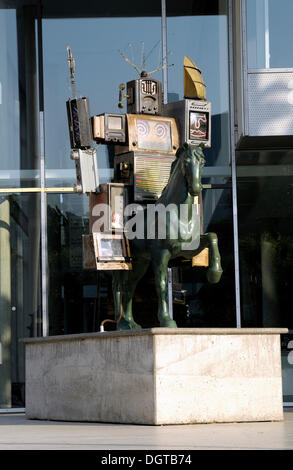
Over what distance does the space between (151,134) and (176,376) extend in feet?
9.50

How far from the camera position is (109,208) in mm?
10531

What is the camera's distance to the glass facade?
13680 millimetres

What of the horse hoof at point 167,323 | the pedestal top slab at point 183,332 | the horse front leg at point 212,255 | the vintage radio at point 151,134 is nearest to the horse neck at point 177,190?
the horse front leg at point 212,255

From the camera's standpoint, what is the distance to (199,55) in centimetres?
1400

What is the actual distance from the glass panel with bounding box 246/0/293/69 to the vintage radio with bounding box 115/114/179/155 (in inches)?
96.4

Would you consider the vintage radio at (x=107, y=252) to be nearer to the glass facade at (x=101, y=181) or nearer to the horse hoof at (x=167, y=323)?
the horse hoof at (x=167, y=323)

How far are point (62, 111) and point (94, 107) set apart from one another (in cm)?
48

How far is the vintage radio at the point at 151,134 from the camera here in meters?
10.7

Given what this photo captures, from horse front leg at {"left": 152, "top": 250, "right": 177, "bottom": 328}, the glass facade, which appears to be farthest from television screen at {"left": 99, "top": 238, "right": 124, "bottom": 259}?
the glass facade

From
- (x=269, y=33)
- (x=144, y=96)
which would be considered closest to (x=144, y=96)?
(x=144, y=96)

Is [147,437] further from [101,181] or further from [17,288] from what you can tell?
[101,181]

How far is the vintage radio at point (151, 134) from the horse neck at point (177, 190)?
69 cm
